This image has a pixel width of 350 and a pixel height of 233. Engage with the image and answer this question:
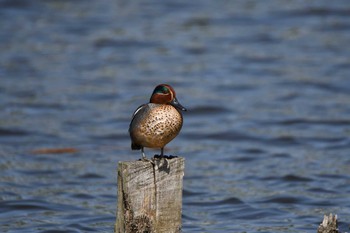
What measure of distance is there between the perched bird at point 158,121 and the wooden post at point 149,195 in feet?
0.53

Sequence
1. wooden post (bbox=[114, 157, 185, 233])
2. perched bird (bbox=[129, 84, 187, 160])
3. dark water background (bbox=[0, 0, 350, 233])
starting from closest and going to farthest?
wooden post (bbox=[114, 157, 185, 233]) < perched bird (bbox=[129, 84, 187, 160]) < dark water background (bbox=[0, 0, 350, 233])

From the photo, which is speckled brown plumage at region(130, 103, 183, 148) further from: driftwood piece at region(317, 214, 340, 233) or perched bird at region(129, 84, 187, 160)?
driftwood piece at region(317, 214, 340, 233)

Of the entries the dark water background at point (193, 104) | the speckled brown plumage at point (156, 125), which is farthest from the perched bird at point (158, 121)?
the dark water background at point (193, 104)

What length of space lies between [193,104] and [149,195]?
Answer: 332 inches

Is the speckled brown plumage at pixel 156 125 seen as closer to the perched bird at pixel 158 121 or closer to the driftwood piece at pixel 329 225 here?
the perched bird at pixel 158 121

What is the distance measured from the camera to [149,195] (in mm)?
6184

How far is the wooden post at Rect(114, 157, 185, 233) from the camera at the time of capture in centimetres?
612

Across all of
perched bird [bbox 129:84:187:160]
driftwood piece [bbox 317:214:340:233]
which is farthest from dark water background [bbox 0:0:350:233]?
perched bird [bbox 129:84:187:160]

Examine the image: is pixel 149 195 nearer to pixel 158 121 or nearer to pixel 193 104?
pixel 158 121

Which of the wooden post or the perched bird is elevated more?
the perched bird

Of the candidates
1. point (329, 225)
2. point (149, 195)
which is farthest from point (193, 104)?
point (149, 195)

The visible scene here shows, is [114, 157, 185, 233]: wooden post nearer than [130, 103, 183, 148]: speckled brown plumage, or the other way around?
[114, 157, 185, 233]: wooden post

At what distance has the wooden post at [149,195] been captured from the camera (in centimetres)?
612

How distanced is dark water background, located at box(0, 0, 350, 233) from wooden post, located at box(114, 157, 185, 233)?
2573mm
